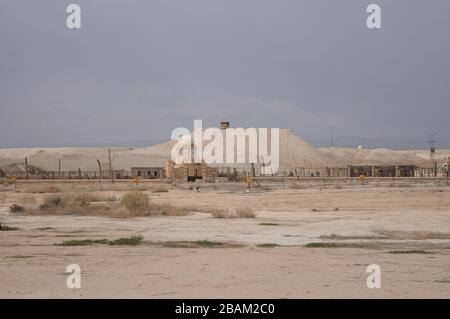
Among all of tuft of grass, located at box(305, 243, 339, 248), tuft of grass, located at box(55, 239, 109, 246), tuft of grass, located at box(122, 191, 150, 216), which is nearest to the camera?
tuft of grass, located at box(305, 243, 339, 248)

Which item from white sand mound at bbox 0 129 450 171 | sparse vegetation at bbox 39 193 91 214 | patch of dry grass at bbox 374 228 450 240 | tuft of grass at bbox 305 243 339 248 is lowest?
patch of dry grass at bbox 374 228 450 240

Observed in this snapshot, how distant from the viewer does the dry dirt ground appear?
1009 cm

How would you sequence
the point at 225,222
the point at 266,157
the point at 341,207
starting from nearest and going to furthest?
the point at 225,222 < the point at 341,207 < the point at 266,157

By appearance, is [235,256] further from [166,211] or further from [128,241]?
[166,211]

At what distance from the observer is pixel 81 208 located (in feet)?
85.3

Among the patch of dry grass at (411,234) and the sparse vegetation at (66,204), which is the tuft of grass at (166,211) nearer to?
the sparse vegetation at (66,204)

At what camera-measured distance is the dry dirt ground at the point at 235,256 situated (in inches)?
397

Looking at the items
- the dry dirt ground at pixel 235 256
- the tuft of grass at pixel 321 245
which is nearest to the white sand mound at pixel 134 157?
the dry dirt ground at pixel 235 256

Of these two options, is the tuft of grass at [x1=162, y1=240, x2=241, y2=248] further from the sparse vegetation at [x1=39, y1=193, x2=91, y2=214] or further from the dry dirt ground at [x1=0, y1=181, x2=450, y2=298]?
the sparse vegetation at [x1=39, y1=193, x2=91, y2=214]

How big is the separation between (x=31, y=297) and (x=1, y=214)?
56.5 ft

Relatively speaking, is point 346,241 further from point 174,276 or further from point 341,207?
point 341,207

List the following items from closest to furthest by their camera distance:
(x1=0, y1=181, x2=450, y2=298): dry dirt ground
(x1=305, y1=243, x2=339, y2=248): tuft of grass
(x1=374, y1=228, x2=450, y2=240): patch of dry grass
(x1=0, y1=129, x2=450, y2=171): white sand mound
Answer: (x1=0, y1=181, x2=450, y2=298): dry dirt ground, (x1=305, y1=243, x2=339, y2=248): tuft of grass, (x1=374, y1=228, x2=450, y2=240): patch of dry grass, (x1=0, y1=129, x2=450, y2=171): white sand mound

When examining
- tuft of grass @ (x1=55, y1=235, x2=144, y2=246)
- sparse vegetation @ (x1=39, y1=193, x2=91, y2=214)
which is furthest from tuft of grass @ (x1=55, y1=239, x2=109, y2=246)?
sparse vegetation @ (x1=39, y1=193, x2=91, y2=214)
